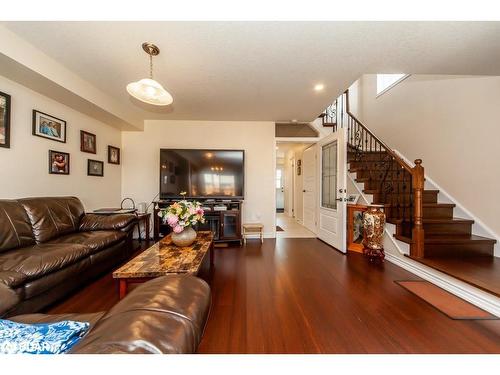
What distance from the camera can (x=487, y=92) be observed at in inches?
100

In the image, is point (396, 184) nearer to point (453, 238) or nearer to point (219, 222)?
point (453, 238)

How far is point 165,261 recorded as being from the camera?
1.75 metres

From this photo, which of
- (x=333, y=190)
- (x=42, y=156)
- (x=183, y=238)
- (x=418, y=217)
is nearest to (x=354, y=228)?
(x=333, y=190)

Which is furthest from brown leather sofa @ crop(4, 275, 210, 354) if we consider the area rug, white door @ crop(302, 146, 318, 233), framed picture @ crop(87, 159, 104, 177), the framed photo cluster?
white door @ crop(302, 146, 318, 233)

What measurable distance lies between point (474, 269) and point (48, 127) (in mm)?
5166

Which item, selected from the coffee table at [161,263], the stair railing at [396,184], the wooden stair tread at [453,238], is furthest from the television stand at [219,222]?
the wooden stair tread at [453,238]

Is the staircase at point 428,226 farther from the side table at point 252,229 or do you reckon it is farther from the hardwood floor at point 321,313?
the side table at point 252,229

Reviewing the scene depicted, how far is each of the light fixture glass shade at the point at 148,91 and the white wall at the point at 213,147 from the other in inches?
84.8

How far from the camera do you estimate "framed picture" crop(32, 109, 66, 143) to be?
2.48 meters

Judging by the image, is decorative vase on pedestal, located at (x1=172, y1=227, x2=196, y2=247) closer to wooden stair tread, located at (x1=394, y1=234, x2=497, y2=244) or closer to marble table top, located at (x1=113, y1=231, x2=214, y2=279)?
marble table top, located at (x1=113, y1=231, x2=214, y2=279)

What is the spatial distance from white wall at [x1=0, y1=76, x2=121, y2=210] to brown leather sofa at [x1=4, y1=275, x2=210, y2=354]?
2.16 metres
